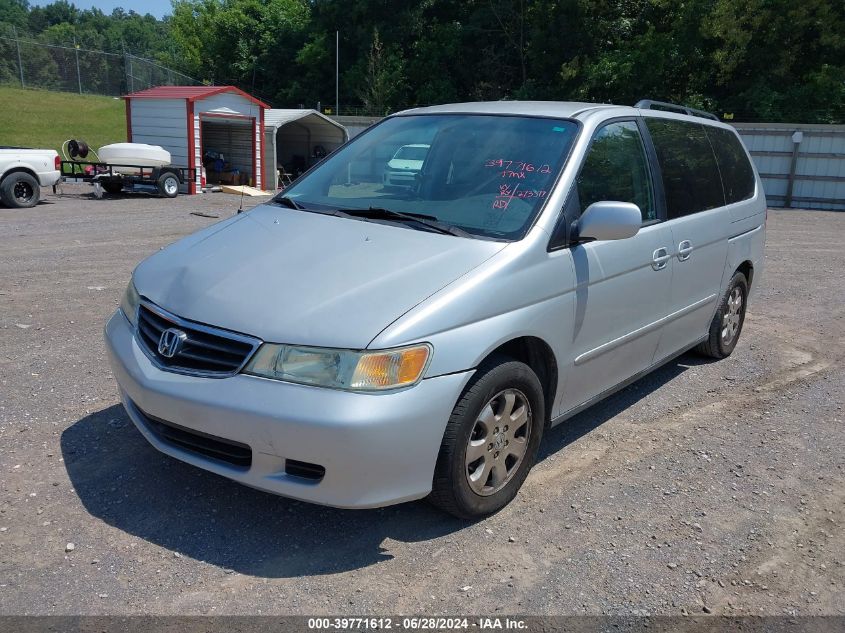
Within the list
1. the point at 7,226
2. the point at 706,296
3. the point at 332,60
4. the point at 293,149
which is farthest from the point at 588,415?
the point at 332,60

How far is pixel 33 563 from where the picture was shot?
296 cm

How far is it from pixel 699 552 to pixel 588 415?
162cm

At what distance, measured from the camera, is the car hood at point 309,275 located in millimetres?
2979

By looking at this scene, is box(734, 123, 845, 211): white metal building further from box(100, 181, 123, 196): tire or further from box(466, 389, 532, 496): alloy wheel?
box(466, 389, 532, 496): alloy wheel

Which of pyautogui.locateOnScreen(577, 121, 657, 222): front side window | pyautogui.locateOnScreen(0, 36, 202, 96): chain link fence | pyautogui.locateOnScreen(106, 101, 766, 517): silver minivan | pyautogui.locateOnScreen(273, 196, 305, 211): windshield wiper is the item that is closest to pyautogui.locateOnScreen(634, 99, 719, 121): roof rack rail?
pyautogui.locateOnScreen(106, 101, 766, 517): silver minivan

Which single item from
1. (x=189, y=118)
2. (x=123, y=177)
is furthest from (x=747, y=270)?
(x=189, y=118)

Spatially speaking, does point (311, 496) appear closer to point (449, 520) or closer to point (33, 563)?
point (449, 520)

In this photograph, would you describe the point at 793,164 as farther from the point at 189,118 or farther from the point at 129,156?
the point at 129,156

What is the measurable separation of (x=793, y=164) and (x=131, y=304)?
2325cm

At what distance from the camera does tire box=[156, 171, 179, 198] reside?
18.8 metres

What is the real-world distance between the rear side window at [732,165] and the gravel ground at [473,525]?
1.58 metres

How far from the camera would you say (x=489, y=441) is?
11.0ft

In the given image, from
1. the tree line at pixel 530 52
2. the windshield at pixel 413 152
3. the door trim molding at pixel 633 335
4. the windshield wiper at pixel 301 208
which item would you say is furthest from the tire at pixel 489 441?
the tree line at pixel 530 52

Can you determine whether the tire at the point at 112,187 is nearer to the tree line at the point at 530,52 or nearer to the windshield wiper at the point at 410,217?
the windshield wiper at the point at 410,217
